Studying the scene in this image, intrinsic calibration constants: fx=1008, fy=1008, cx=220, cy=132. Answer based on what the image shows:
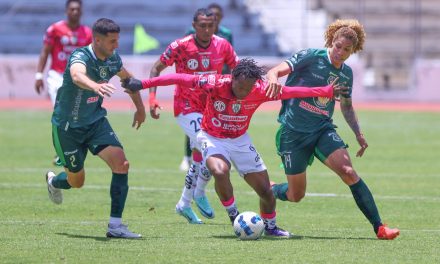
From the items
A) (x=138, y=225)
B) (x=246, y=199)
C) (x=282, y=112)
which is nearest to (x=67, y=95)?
(x=138, y=225)

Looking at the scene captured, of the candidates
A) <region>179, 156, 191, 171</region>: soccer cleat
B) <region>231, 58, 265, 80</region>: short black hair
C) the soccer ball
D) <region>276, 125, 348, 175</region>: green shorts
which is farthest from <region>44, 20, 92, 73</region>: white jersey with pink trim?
the soccer ball

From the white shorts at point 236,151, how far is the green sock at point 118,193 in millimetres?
868

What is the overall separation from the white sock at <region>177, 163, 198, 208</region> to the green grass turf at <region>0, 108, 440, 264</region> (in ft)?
0.73

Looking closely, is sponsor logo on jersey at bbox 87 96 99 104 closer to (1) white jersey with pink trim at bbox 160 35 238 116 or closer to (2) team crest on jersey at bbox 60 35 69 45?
(1) white jersey with pink trim at bbox 160 35 238 116

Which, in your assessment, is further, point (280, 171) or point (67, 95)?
point (280, 171)

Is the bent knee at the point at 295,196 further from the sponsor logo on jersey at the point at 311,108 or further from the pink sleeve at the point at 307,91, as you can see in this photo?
the pink sleeve at the point at 307,91

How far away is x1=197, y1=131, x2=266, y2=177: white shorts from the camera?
33.8 ft

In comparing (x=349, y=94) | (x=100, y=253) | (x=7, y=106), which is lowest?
(x=7, y=106)

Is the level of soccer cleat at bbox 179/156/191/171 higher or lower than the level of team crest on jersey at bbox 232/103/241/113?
lower

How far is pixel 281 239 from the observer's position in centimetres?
1010

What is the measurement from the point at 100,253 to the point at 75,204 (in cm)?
402

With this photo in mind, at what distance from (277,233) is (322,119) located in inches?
52.9

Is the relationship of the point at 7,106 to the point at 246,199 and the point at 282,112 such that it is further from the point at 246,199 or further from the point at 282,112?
the point at 282,112

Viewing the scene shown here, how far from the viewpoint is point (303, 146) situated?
10805mm
